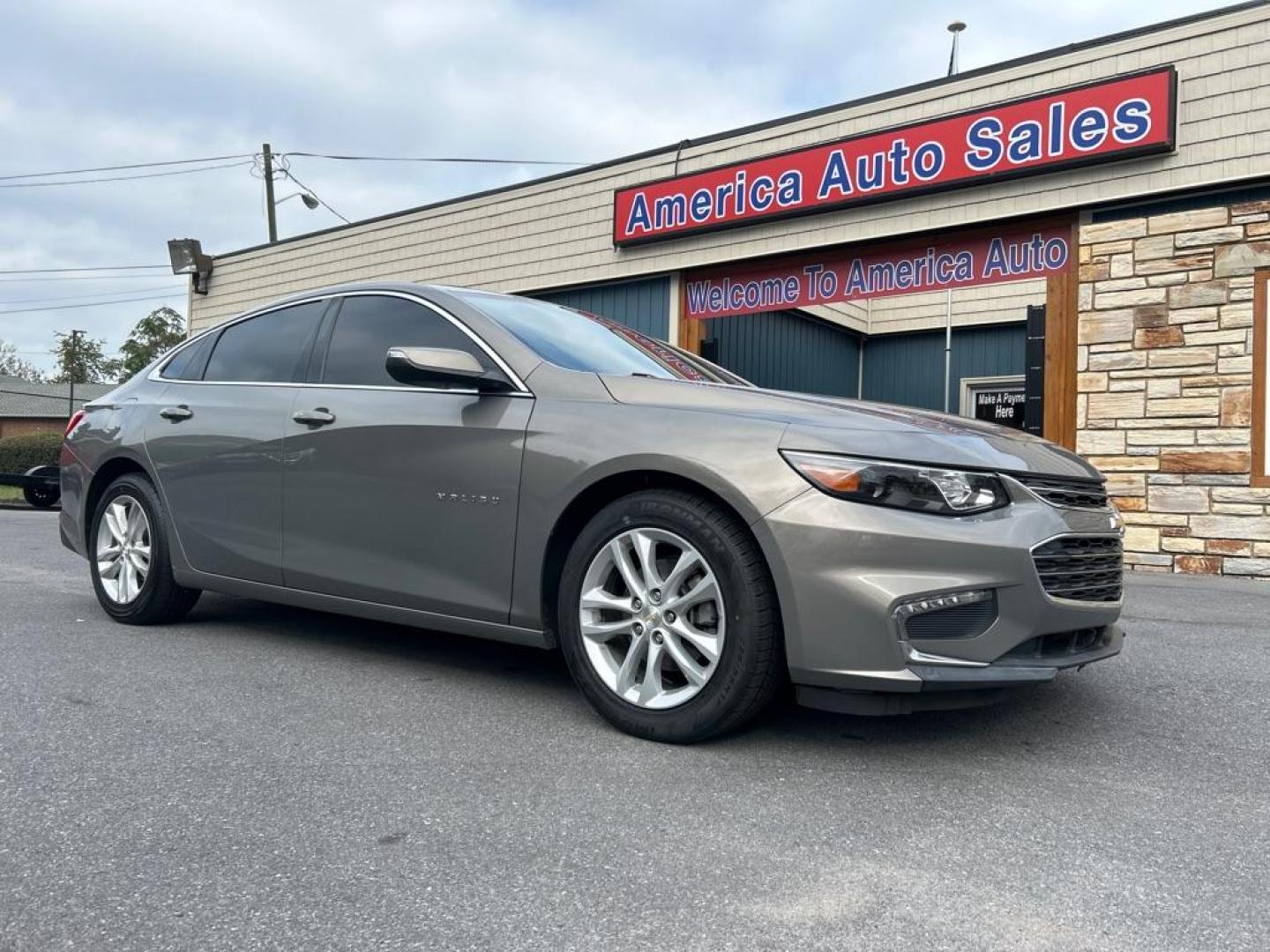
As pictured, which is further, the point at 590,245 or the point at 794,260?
the point at 590,245

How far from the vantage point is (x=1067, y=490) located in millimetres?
3016

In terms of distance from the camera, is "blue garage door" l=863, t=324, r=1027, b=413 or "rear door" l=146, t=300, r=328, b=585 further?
"blue garage door" l=863, t=324, r=1027, b=413

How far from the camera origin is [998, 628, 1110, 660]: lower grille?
2.77 metres

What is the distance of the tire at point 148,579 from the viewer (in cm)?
461

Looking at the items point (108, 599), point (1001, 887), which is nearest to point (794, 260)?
point (108, 599)

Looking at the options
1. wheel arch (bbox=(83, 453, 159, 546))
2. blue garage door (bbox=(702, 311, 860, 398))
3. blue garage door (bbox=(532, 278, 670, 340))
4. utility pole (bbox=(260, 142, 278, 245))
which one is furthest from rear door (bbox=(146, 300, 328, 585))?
utility pole (bbox=(260, 142, 278, 245))

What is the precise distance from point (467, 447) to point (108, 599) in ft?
8.15

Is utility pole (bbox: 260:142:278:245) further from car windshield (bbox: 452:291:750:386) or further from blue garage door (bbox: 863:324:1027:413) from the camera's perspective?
car windshield (bbox: 452:291:750:386)

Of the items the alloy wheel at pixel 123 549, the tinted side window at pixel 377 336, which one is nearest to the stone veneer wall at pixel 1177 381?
the tinted side window at pixel 377 336

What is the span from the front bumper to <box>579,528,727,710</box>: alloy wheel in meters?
0.26

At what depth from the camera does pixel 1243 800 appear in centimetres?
265

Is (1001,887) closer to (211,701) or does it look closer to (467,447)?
(467,447)

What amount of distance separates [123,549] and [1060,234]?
7787mm

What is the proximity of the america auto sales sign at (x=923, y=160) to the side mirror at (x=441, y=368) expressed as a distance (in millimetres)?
6778
